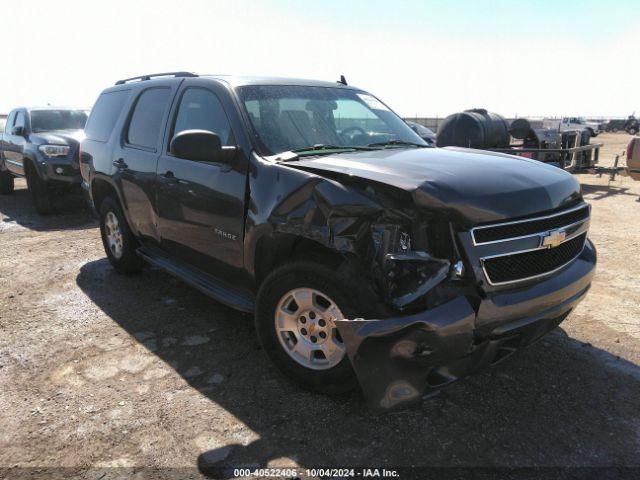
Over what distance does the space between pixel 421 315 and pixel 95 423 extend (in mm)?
1989

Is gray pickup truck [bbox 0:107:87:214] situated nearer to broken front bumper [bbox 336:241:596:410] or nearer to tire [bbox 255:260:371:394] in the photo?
tire [bbox 255:260:371:394]

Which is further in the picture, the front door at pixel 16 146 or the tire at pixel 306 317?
the front door at pixel 16 146

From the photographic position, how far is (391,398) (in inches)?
98.3

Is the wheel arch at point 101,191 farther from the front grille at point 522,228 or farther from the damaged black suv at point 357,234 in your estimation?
the front grille at point 522,228

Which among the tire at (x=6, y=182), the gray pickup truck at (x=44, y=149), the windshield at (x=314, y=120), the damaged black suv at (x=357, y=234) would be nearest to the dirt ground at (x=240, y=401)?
the damaged black suv at (x=357, y=234)

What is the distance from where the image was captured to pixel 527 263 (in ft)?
9.01

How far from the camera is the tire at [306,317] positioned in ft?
8.91

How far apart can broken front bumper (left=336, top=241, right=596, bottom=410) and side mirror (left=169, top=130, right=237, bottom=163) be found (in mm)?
1485

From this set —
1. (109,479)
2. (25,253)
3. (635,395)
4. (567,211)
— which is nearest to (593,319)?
(635,395)

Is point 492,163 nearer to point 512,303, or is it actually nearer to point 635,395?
point 512,303

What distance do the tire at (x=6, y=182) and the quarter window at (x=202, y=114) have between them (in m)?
9.27

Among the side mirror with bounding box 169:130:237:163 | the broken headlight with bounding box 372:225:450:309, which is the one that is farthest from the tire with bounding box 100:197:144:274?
the broken headlight with bounding box 372:225:450:309

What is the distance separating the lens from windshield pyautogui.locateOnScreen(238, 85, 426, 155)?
348 cm

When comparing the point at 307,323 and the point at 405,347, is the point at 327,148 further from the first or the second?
the point at 405,347
